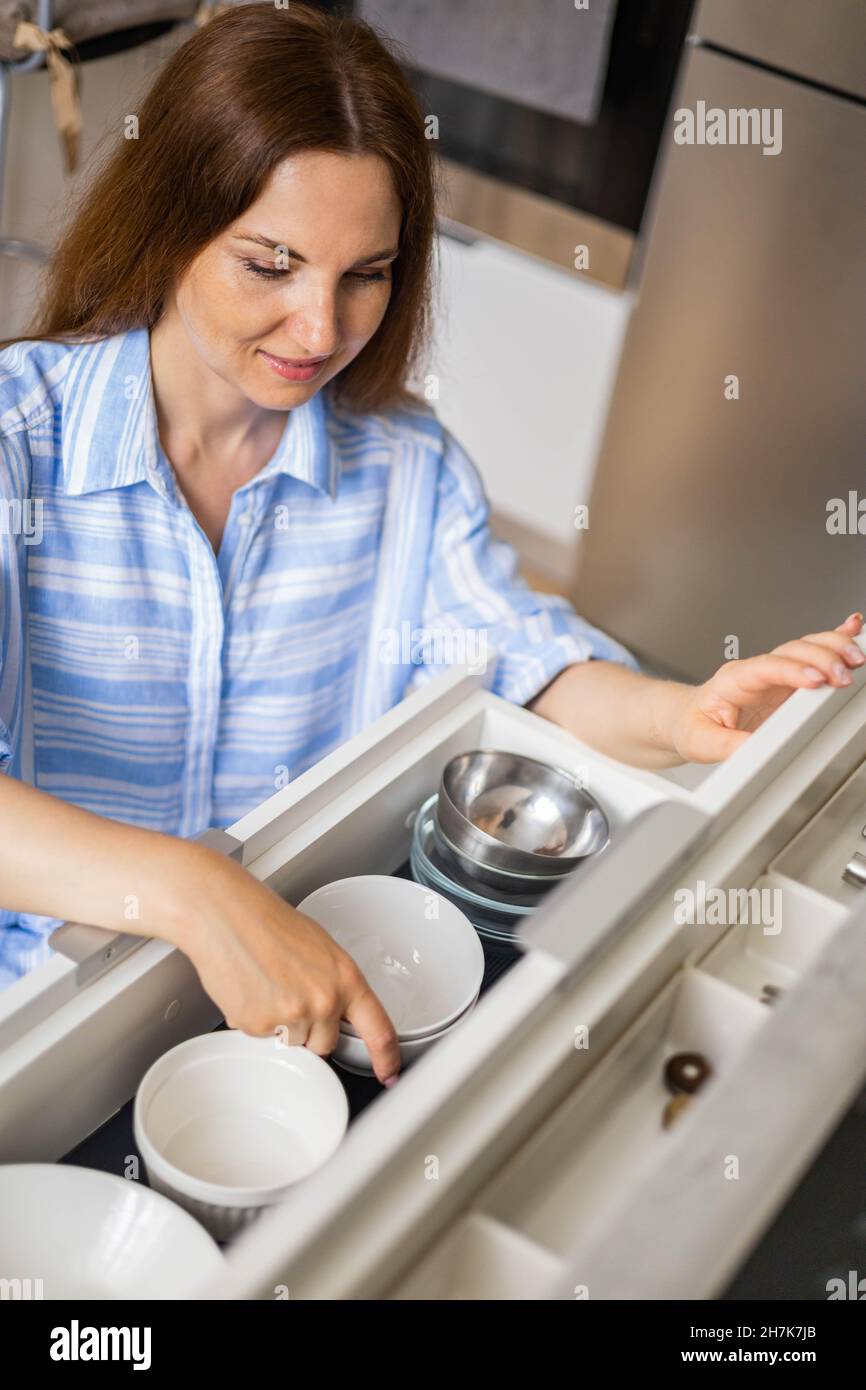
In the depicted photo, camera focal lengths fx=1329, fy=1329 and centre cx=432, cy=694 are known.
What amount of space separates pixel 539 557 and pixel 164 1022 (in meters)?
1.96

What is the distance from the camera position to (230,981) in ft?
2.78

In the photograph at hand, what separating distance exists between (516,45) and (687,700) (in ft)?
4.59

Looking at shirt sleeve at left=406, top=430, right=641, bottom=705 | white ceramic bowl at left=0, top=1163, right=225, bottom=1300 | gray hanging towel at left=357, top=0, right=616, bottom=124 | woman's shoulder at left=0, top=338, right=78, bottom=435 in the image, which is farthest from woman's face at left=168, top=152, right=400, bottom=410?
gray hanging towel at left=357, top=0, right=616, bottom=124

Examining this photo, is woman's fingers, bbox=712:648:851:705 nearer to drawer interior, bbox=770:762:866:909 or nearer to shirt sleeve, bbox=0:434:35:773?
drawer interior, bbox=770:762:866:909

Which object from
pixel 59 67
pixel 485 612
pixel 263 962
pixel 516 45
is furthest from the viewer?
pixel 516 45

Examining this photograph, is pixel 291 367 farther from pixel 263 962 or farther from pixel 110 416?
pixel 263 962

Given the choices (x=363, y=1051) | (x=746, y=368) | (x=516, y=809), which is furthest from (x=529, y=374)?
(x=363, y=1051)

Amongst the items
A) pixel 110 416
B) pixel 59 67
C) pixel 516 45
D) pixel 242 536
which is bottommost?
pixel 242 536

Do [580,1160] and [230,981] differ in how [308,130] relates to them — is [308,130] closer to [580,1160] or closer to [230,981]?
[230,981]

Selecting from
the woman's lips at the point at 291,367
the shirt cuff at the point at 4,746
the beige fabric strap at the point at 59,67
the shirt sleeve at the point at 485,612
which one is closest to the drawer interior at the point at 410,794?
the shirt sleeve at the point at 485,612

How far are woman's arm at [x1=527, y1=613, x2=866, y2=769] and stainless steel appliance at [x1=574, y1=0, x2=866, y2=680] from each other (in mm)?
998

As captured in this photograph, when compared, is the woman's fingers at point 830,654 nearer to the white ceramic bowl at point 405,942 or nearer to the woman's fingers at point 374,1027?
the white ceramic bowl at point 405,942

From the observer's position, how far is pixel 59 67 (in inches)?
77.5

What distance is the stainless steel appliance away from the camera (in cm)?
196
